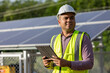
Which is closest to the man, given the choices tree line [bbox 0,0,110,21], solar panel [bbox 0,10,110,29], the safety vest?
the safety vest

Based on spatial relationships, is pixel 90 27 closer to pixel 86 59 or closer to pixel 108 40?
pixel 86 59

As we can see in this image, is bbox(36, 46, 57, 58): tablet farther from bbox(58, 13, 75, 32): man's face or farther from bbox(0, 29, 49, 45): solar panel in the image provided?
bbox(0, 29, 49, 45): solar panel

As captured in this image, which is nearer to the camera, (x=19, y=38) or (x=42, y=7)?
(x=19, y=38)

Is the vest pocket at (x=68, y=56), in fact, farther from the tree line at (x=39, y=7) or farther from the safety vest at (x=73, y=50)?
the tree line at (x=39, y=7)

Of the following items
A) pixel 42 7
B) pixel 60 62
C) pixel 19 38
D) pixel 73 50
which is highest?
pixel 42 7

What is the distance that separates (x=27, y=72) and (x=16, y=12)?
33475 mm

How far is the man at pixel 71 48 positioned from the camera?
312cm

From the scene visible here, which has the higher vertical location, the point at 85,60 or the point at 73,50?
the point at 73,50

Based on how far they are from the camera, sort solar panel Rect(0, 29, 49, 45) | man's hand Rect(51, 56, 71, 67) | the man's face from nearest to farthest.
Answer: man's hand Rect(51, 56, 71, 67), the man's face, solar panel Rect(0, 29, 49, 45)

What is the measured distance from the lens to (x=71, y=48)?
3.27 meters

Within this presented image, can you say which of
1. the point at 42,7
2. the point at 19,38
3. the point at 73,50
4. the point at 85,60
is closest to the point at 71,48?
the point at 73,50

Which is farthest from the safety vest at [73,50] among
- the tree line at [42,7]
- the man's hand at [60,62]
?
the tree line at [42,7]

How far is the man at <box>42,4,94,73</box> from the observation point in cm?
312

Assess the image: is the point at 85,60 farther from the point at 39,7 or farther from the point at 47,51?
the point at 39,7
